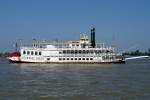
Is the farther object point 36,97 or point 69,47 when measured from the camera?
point 69,47

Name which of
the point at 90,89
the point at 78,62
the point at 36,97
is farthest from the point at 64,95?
the point at 78,62

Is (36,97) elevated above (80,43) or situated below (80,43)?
below

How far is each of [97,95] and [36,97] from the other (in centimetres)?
448

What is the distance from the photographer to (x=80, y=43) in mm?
87125

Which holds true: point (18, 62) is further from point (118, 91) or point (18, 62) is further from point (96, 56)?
point (118, 91)

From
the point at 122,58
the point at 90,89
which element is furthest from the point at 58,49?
the point at 90,89

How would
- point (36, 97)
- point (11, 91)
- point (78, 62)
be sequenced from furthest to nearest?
point (78, 62), point (11, 91), point (36, 97)

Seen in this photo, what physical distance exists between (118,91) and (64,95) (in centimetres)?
474

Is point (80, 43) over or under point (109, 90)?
over

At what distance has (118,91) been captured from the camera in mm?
29172

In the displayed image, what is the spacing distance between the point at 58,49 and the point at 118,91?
55.6 metres

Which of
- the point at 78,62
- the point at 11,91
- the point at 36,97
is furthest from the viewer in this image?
the point at 78,62

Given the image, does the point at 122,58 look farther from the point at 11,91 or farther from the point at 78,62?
the point at 11,91

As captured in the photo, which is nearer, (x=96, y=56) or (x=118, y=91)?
(x=118, y=91)
